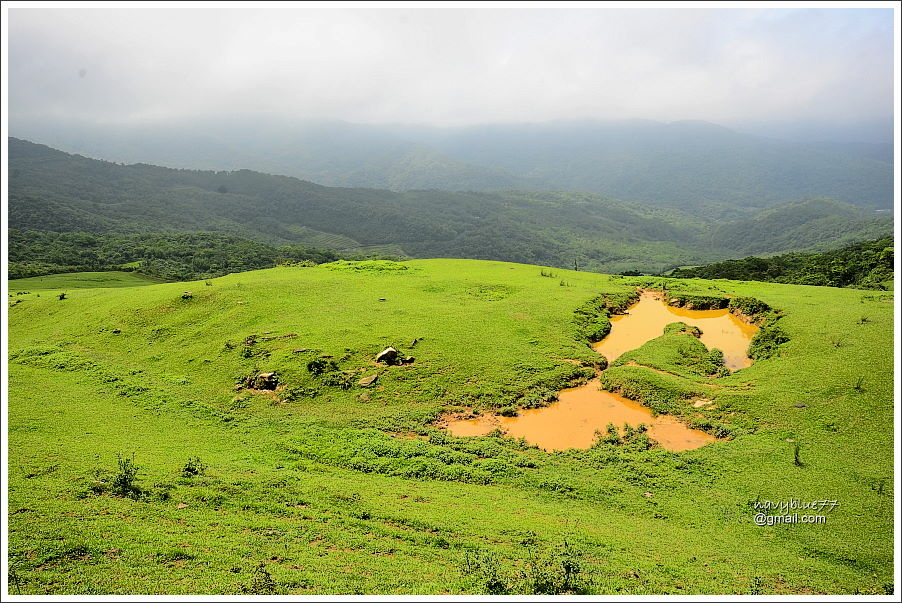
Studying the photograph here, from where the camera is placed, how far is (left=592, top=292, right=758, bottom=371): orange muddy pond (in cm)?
2122

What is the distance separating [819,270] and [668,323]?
3510 cm

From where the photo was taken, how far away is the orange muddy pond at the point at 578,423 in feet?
48.2

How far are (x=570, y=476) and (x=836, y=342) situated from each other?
44.4 feet

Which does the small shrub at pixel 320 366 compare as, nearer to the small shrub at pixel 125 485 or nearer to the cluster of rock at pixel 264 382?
the cluster of rock at pixel 264 382

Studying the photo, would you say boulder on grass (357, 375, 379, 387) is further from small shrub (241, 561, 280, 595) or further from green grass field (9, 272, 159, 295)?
green grass field (9, 272, 159, 295)

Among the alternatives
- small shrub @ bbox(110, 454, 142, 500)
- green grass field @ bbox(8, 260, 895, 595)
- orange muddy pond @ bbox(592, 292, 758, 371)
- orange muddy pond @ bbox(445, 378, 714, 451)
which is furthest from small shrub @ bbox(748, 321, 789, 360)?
small shrub @ bbox(110, 454, 142, 500)

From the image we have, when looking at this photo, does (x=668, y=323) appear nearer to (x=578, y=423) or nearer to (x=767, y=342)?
(x=767, y=342)

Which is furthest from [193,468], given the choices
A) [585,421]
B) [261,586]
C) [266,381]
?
[585,421]

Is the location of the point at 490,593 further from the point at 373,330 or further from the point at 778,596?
the point at 373,330

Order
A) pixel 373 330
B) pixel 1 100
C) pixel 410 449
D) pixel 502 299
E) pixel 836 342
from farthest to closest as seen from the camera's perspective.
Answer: pixel 502 299 < pixel 373 330 < pixel 836 342 < pixel 410 449 < pixel 1 100

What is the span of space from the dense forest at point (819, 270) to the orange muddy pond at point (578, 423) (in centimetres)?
2943

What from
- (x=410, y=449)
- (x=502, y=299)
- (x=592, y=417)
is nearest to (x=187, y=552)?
(x=410, y=449)

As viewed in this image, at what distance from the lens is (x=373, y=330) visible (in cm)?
2200

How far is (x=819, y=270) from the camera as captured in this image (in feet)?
155
